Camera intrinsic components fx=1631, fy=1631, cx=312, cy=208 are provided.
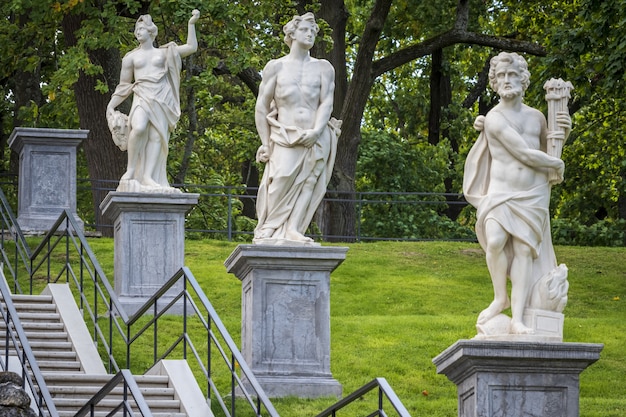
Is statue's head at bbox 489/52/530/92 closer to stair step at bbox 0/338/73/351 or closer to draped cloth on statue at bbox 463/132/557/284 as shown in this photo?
draped cloth on statue at bbox 463/132/557/284

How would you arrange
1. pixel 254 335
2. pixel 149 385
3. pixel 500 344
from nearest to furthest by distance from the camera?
pixel 500 344 < pixel 149 385 < pixel 254 335

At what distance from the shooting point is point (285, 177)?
1596 cm

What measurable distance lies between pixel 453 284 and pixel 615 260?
4.08 metres

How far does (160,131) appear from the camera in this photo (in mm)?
19797

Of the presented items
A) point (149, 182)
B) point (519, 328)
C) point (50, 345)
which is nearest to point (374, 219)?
point (149, 182)

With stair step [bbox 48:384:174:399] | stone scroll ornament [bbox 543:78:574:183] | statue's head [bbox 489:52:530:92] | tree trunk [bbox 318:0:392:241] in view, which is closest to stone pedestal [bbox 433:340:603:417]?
stone scroll ornament [bbox 543:78:574:183]

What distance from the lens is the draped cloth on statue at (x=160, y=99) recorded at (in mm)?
19766

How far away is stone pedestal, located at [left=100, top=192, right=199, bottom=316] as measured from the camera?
63.4 ft

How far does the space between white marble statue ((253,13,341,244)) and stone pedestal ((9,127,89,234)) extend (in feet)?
24.2

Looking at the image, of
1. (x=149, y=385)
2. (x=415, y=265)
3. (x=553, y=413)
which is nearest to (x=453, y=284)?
(x=415, y=265)

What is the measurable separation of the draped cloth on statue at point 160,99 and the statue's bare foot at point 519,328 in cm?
817

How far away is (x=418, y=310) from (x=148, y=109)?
13.6 ft

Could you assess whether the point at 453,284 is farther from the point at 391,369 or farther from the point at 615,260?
the point at 391,369

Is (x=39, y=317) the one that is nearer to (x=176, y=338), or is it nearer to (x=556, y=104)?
(x=176, y=338)
